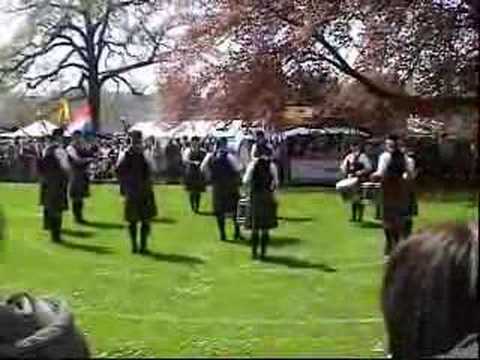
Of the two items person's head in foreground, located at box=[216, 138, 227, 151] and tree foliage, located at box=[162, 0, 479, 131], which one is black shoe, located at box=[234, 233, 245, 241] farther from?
tree foliage, located at box=[162, 0, 479, 131]

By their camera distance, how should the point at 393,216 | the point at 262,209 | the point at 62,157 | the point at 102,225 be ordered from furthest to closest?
the point at 102,225
the point at 62,157
the point at 262,209
the point at 393,216

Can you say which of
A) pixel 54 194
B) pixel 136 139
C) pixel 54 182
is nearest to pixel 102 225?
pixel 54 194

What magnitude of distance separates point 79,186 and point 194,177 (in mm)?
1963

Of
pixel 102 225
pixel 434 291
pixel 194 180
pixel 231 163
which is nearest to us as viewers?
pixel 434 291

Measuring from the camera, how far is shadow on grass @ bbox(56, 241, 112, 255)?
466 inches

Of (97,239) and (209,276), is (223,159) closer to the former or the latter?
(97,239)

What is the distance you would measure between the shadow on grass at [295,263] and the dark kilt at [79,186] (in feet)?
16.2

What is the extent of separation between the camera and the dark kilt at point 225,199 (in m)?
13.0

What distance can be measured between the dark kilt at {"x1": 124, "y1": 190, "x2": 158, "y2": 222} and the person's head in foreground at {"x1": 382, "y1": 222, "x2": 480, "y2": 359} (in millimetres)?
10377

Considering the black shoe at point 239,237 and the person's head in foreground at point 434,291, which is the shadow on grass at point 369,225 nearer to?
the black shoe at point 239,237

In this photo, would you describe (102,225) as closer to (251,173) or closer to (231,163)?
(231,163)

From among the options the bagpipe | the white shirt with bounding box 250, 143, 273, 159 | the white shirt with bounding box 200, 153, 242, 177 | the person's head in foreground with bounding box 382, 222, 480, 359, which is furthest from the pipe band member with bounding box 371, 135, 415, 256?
the person's head in foreground with bounding box 382, 222, 480, 359

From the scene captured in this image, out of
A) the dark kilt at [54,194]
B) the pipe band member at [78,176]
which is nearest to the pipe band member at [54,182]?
the dark kilt at [54,194]

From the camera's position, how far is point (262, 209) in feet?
37.3
